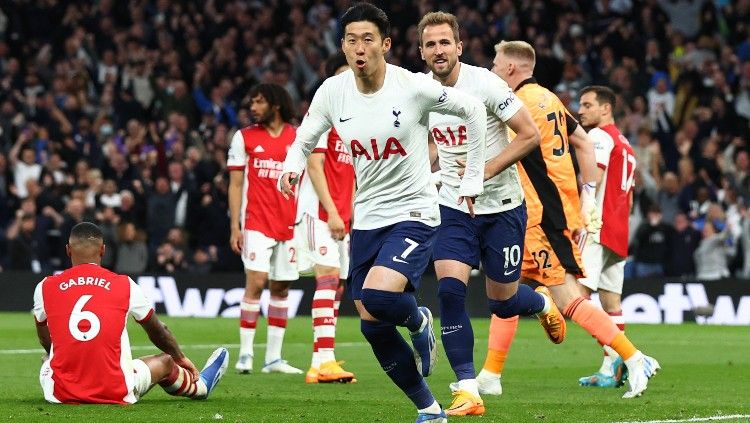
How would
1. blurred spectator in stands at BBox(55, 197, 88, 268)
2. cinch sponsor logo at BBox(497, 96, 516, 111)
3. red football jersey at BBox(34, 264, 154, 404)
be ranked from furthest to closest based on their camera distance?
blurred spectator in stands at BBox(55, 197, 88, 268) < cinch sponsor logo at BBox(497, 96, 516, 111) < red football jersey at BBox(34, 264, 154, 404)

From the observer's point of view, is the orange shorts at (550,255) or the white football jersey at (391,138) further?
the orange shorts at (550,255)

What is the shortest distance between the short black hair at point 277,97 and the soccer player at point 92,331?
3984 mm

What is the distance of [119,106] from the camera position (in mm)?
28000

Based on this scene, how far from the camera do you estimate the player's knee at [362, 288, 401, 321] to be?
8227 millimetres

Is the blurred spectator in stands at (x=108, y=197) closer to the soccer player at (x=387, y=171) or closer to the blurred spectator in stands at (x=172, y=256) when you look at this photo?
the blurred spectator in stands at (x=172, y=256)

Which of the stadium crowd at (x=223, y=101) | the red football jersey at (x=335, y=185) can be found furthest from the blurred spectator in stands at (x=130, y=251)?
the red football jersey at (x=335, y=185)

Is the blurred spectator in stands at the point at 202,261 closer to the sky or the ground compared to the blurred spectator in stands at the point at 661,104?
closer to the ground

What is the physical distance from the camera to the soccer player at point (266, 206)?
521 inches

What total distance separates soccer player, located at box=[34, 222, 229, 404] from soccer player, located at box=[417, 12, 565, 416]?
1889 mm

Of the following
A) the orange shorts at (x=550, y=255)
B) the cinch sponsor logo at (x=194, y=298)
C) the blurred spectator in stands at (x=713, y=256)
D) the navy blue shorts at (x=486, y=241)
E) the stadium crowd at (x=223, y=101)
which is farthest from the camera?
the stadium crowd at (x=223, y=101)

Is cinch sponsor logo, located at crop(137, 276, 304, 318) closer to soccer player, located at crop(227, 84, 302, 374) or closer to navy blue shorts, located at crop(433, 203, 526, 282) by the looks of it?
soccer player, located at crop(227, 84, 302, 374)

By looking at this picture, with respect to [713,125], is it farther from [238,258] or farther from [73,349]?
[73,349]

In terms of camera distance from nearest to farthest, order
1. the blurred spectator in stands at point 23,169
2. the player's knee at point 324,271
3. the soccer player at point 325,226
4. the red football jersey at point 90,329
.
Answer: the red football jersey at point 90,329
the soccer player at point 325,226
the player's knee at point 324,271
the blurred spectator in stands at point 23,169

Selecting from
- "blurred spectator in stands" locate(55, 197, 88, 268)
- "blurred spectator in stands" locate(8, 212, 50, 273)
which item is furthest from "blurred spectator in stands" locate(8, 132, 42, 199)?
"blurred spectator in stands" locate(55, 197, 88, 268)
